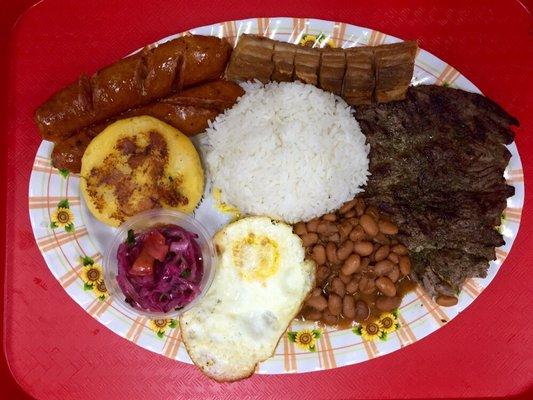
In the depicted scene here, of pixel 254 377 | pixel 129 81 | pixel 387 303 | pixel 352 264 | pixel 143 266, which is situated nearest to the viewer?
pixel 143 266

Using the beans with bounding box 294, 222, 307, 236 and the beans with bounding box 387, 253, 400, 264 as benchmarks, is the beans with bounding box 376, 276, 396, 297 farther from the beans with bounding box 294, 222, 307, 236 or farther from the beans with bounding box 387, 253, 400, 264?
the beans with bounding box 294, 222, 307, 236

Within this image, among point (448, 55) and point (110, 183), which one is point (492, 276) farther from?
point (110, 183)

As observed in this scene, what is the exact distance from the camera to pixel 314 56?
2924 millimetres

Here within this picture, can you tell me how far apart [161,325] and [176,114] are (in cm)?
141

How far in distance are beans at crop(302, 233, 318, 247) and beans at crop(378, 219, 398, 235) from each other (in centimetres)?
42

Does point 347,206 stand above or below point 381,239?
above

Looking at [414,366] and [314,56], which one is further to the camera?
[414,366]

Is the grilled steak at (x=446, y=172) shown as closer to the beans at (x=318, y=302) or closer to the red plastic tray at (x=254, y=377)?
the red plastic tray at (x=254, y=377)

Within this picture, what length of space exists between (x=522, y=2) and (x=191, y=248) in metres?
2.83

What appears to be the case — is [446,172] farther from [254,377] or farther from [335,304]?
[254,377]

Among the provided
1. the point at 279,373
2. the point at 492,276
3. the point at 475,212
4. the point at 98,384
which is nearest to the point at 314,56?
the point at 475,212

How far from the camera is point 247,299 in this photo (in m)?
3.01

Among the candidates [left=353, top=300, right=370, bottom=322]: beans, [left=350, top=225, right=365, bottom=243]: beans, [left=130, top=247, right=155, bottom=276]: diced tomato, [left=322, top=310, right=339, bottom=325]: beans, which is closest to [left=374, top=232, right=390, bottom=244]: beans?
[left=350, top=225, right=365, bottom=243]: beans

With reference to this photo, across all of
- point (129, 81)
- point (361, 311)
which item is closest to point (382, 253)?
point (361, 311)
